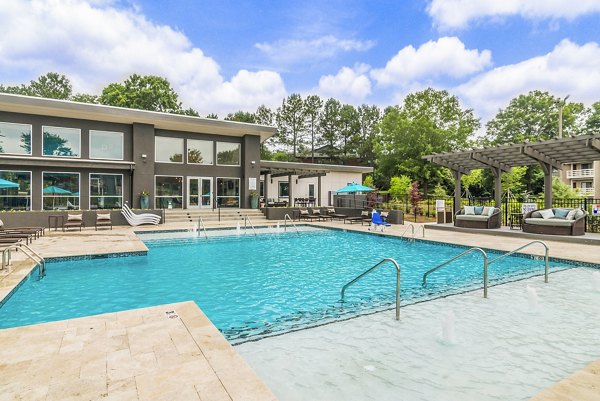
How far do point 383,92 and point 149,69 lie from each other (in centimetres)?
2625

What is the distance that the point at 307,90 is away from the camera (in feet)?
136

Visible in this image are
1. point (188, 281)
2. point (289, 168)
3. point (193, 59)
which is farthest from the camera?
point (193, 59)

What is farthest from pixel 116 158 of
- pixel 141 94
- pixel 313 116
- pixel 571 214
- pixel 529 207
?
pixel 313 116

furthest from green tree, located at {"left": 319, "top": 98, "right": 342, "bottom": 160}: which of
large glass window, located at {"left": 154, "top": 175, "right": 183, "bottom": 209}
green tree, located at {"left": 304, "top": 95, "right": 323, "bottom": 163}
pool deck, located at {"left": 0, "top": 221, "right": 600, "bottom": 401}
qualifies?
pool deck, located at {"left": 0, "top": 221, "right": 600, "bottom": 401}

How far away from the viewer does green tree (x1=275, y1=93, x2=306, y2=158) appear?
41.2 metres

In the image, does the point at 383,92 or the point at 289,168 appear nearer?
the point at 289,168

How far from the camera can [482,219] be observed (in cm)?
1331

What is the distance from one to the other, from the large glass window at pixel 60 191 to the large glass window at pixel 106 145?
4.71 feet

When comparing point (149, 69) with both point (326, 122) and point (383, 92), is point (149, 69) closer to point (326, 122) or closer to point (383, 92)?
point (326, 122)

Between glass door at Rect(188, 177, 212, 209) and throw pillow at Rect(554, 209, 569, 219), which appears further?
glass door at Rect(188, 177, 212, 209)

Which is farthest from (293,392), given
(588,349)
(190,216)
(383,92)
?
(383,92)

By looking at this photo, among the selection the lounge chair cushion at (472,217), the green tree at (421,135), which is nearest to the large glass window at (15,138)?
the lounge chair cushion at (472,217)

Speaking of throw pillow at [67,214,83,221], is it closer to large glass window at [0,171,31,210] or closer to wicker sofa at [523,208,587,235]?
large glass window at [0,171,31,210]

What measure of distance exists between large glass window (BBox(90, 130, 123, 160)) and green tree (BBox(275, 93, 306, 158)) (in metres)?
25.9
